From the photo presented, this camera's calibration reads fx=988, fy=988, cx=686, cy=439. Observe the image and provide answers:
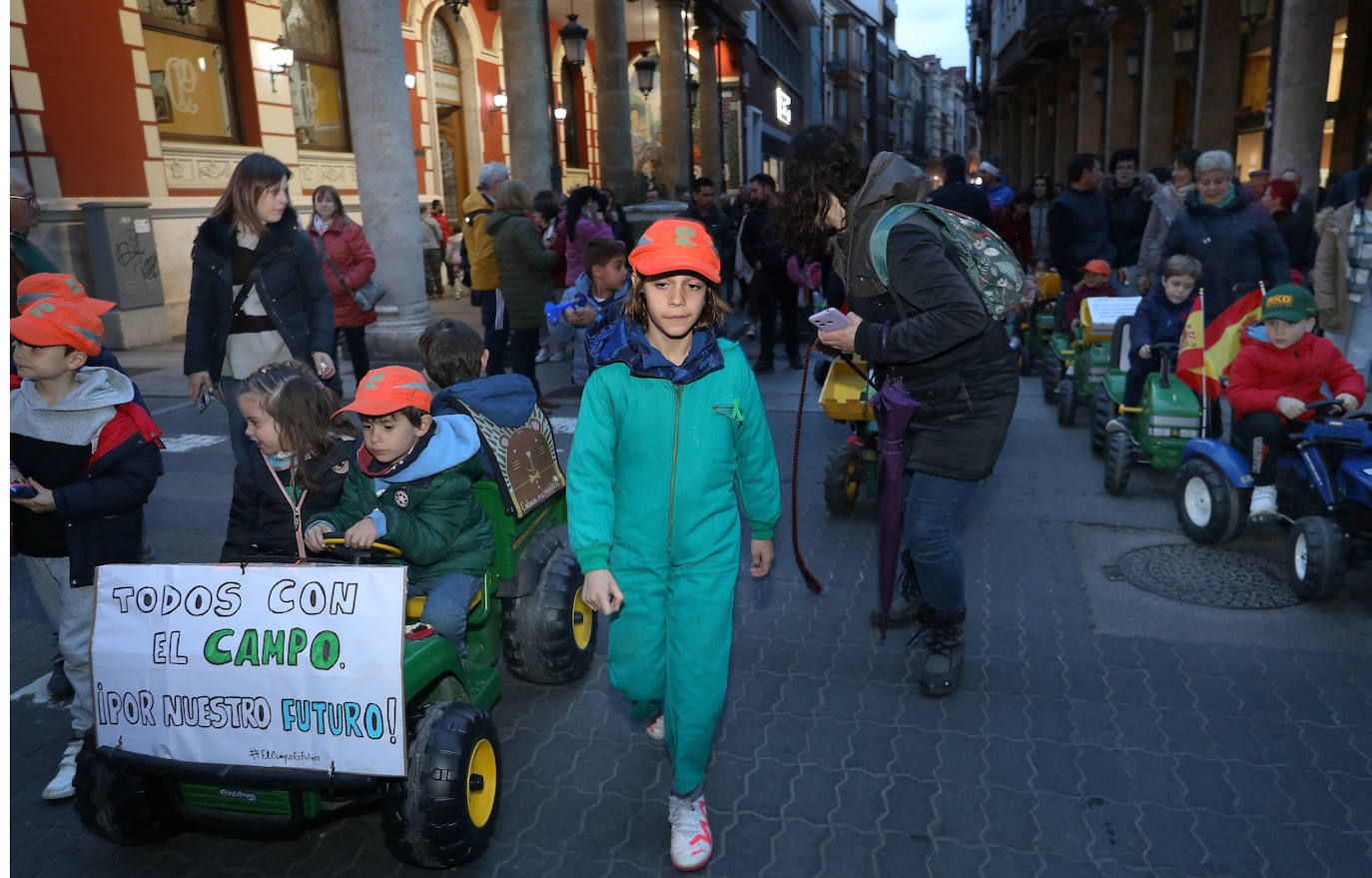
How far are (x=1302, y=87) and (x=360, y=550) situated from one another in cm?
1366

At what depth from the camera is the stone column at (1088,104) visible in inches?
1139

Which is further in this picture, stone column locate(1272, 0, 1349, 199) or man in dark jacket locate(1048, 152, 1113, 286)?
stone column locate(1272, 0, 1349, 199)

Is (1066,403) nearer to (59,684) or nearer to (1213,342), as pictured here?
(1213,342)

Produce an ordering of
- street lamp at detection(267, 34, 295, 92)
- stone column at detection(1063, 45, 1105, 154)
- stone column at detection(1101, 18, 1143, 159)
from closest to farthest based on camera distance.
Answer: street lamp at detection(267, 34, 295, 92)
stone column at detection(1101, 18, 1143, 159)
stone column at detection(1063, 45, 1105, 154)

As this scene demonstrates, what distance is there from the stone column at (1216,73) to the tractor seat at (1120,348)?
1208 centimetres

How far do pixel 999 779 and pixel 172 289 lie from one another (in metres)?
14.7

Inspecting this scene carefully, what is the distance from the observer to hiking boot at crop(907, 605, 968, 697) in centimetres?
385

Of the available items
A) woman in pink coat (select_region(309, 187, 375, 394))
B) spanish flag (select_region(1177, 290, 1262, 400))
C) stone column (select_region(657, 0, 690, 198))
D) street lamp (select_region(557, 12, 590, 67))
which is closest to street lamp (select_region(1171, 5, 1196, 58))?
stone column (select_region(657, 0, 690, 198))

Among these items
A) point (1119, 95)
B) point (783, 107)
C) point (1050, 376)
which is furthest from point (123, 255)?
point (783, 107)

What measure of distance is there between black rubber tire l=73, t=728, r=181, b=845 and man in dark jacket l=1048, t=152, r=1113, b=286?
8.60 m

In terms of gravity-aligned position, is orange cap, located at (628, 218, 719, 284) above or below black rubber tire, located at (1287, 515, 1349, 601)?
above

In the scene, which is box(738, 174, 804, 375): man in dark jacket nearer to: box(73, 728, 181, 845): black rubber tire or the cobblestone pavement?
the cobblestone pavement

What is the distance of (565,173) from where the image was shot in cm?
2753

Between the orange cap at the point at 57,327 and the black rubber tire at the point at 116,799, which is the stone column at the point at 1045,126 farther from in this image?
the black rubber tire at the point at 116,799
